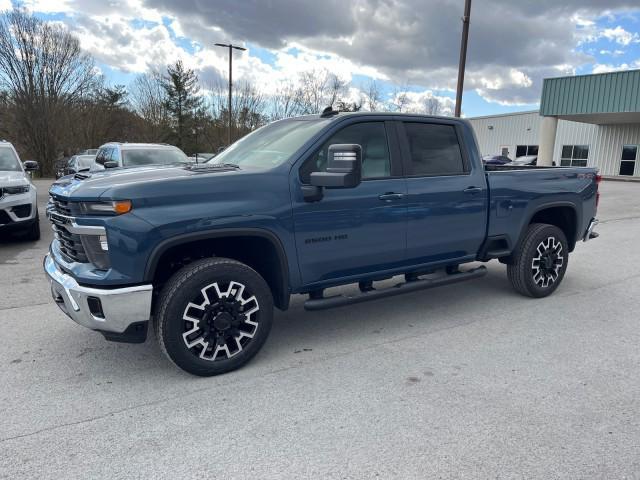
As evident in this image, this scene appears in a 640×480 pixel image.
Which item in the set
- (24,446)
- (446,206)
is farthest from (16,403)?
(446,206)

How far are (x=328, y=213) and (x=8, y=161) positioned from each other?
7742 mm

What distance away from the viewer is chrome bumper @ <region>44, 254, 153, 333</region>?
3.05m

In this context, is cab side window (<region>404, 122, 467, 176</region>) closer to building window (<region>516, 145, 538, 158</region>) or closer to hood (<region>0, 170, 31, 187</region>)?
hood (<region>0, 170, 31, 187</region>)

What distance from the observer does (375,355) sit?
383cm

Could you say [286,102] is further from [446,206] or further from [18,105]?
[446,206]

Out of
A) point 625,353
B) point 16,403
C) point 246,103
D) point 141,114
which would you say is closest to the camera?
point 16,403

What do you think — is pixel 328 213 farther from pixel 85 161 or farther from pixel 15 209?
pixel 85 161

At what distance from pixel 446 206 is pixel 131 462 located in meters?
3.25

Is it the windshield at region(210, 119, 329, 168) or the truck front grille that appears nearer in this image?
the truck front grille

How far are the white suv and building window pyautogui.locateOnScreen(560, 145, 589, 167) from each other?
3546 cm

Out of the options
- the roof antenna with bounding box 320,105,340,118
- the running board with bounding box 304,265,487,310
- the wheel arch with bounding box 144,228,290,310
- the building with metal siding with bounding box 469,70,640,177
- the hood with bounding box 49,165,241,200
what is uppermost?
the building with metal siding with bounding box 469,70,640,177

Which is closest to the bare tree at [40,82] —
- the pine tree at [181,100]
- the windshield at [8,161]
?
the pine tree at [181,100]

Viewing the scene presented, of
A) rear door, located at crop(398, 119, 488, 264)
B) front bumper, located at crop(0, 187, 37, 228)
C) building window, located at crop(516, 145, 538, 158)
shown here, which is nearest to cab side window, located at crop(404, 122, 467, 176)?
rear door, located at crop(398, 119, 488, 264)

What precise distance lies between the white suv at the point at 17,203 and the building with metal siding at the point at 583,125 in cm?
2767
